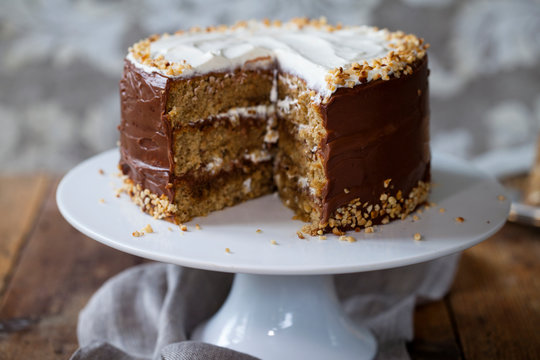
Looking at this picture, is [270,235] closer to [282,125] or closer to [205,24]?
[282,125]

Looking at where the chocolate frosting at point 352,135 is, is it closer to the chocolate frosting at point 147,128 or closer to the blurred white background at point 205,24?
the chocolate frosting at point 147,128

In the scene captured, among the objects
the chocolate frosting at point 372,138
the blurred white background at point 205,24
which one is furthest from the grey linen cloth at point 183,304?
the blurred white background at point 205,24

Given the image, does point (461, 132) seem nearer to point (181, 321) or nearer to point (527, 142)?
point (527, 142)

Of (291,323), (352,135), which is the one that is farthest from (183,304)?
(352,135)

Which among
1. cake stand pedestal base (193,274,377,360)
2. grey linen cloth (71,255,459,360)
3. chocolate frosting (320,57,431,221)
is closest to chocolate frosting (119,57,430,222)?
chocolate frosting (320,57,431,221)

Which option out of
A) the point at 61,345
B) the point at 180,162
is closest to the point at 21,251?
the point at 61,345
